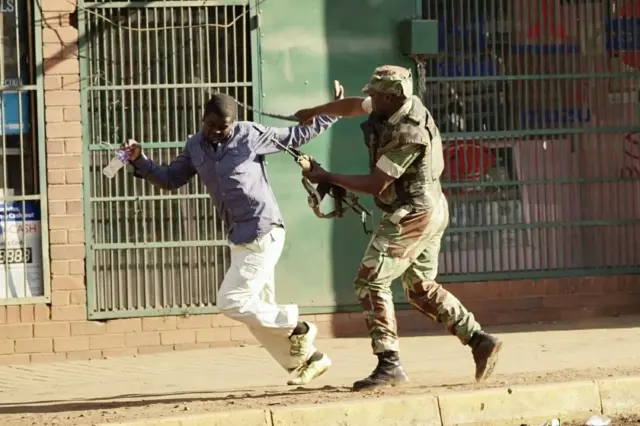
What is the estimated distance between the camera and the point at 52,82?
10672 mm

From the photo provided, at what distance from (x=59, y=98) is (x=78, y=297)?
1490 mm

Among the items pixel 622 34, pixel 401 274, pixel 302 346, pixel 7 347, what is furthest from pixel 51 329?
pixel 622 34

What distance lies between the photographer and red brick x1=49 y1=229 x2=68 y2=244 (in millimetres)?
10719

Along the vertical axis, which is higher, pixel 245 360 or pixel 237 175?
pixel 237 175

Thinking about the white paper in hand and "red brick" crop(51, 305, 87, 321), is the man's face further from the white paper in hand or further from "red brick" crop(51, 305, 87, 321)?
"red brick" crop(51, 305, 87, 321)

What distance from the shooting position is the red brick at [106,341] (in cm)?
1079

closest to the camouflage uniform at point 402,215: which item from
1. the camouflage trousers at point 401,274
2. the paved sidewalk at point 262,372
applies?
the camouflage trousers at point 401,274

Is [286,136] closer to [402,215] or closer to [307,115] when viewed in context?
[307,115]

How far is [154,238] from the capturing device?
431 inches

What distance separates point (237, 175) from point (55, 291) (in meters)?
3.06

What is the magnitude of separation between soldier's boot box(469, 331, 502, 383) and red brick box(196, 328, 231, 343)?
3201mm

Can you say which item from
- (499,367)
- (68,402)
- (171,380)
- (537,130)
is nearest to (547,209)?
(537,130)

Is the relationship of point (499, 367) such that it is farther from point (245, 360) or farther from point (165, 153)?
point (165, 153)

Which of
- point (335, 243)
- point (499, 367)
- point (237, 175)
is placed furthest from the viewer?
point (335, 243)
